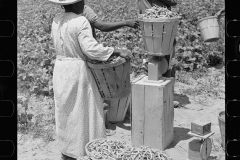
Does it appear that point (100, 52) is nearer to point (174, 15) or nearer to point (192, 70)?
point (174, 15)

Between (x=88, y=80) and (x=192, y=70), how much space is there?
3.87 metres

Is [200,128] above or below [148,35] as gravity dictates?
below

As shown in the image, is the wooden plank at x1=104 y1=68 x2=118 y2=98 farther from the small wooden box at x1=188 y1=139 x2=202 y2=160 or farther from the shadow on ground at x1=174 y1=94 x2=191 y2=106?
the shadow on ground at x1=174 y1=94 x2=191 y2=106

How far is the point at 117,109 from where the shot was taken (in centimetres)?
503

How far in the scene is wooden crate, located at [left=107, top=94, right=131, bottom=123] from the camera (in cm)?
499

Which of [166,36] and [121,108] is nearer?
[166,36]

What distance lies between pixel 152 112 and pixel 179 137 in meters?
0.74

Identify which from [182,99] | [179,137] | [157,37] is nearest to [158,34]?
[157,37]

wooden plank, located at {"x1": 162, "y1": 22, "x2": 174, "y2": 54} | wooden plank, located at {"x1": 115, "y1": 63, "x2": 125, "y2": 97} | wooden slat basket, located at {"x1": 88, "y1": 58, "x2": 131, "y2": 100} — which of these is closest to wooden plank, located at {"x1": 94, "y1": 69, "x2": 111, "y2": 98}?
wooden slat basket, located at {"x1": 88, "y1": 58, "x2": 131, "y2": 100}

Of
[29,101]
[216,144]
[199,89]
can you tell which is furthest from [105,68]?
[199,89]

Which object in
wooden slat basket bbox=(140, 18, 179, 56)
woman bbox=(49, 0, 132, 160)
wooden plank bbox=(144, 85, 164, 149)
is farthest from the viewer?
wooden plank bbox=(144, 85, 164, 149)

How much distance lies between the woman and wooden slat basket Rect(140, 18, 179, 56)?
0.86 feet
